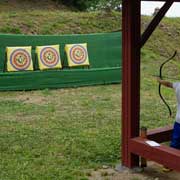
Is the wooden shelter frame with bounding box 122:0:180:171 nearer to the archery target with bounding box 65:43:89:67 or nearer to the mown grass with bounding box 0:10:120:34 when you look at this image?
the archery target with bounding box 65:43:89:67

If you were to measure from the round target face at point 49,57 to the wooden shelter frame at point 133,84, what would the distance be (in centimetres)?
586

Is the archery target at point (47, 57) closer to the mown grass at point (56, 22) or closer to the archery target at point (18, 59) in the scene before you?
the archery target at point (18, 59)

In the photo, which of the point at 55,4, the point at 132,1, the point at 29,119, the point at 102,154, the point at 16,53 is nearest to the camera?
the point at 132,1

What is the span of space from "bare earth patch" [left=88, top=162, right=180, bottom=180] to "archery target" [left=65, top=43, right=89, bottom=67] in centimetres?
623

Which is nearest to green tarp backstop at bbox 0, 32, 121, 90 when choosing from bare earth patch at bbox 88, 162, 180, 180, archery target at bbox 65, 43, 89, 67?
archery target at bbox 65, 43, 89, 67

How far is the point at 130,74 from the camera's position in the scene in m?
4.46

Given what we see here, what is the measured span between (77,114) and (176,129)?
2.96 metres

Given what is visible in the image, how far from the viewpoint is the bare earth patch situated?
442 cm

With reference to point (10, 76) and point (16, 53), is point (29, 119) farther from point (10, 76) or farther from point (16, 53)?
point (16, 53)

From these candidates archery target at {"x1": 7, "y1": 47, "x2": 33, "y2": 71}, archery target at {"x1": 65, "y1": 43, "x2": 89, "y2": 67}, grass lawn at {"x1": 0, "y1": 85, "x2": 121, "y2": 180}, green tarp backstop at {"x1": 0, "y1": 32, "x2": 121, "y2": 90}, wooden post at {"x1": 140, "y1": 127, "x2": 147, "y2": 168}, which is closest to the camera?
wooden post at {"x1": 140, "y1": 127, "x2": 147, "y2": 168}

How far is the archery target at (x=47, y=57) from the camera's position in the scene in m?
10.2

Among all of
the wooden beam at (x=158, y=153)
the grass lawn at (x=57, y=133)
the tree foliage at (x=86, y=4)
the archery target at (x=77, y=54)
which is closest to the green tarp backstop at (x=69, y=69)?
the archery target at (x=77, y=54)

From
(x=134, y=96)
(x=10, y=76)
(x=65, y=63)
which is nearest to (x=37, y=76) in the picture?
(x=10, y=76)

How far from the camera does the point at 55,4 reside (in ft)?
53.3
